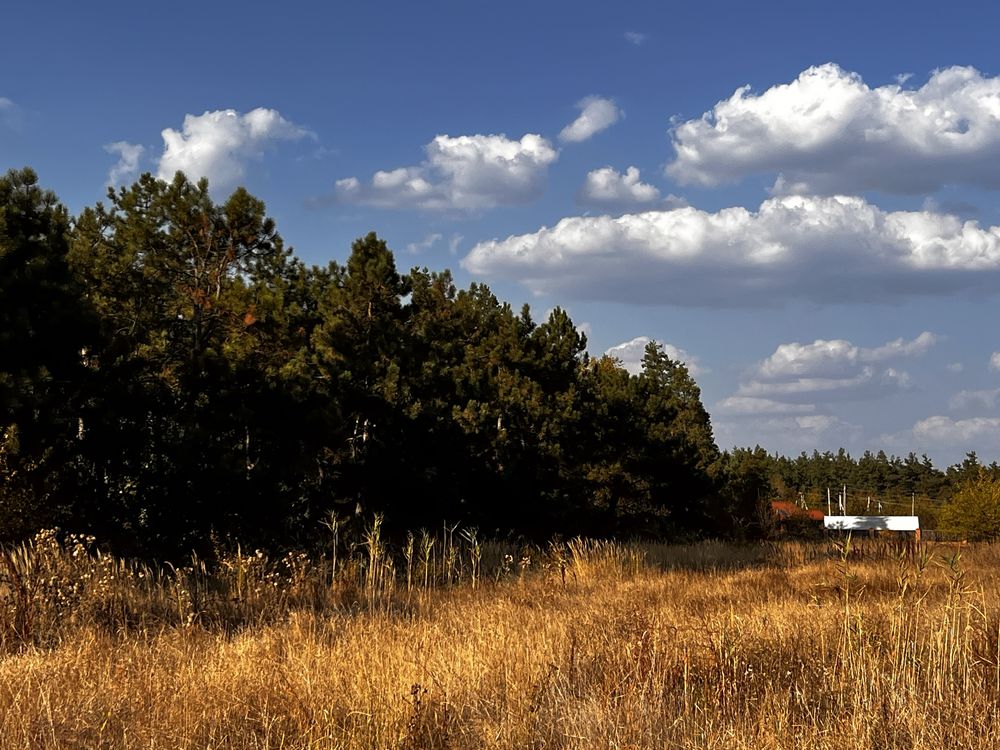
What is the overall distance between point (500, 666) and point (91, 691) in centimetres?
223

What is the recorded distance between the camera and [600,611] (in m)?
7.23

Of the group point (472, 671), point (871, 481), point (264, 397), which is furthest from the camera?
point (871, 481)

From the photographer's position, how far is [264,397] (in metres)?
15.0

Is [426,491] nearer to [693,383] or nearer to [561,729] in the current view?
[561,729]

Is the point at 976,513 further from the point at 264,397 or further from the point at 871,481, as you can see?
the point at 871,481

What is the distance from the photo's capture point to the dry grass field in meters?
3.86

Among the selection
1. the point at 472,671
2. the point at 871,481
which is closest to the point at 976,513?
the point at 472,671

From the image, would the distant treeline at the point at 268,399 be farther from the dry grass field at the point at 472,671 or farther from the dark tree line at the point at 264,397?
the dry grass field at the point at 472,671

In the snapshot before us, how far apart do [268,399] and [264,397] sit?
0.08 m

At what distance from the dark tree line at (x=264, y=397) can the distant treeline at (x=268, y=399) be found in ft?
0.14

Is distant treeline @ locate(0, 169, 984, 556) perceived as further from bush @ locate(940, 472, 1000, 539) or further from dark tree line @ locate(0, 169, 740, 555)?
bush @ locate(940, 472, 1000, 539)

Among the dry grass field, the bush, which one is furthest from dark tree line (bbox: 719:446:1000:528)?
the dry grass field

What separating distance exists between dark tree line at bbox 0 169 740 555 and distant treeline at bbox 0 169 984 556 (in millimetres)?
43

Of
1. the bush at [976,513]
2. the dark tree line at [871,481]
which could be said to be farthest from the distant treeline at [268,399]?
the dark tree line at [871,481]
